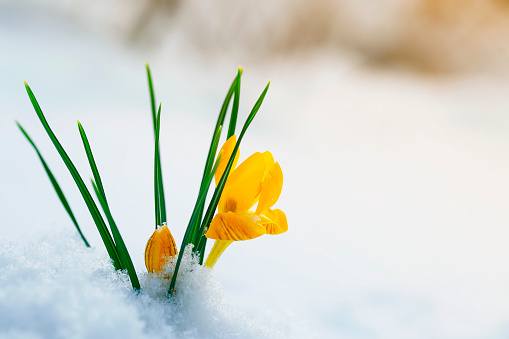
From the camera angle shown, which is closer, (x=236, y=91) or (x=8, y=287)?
(x=8, y=287)

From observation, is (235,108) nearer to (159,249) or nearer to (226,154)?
(226,154)

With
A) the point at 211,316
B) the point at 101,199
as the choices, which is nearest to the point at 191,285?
the point at 211,316

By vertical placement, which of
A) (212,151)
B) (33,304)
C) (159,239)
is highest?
(212,151)

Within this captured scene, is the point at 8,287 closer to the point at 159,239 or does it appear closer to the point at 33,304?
the point at 33,304

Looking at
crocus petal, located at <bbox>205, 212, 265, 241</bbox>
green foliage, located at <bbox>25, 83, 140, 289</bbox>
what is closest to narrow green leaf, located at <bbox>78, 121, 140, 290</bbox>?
green foliage, located at <bbox>25, 83, 140, 289</bbox>

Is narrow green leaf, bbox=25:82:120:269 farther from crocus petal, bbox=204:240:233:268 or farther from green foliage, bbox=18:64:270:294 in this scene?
crocus petal, bbox=204:240:233:268

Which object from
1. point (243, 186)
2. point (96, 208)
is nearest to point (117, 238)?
point (96, 208)
